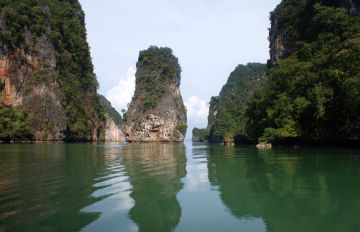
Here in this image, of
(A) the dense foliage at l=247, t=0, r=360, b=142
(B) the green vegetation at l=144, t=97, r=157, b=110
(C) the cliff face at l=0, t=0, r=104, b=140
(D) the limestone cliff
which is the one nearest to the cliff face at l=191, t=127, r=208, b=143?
(D) the limestone cliff

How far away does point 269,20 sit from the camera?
212 ft

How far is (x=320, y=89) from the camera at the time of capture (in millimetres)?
27812

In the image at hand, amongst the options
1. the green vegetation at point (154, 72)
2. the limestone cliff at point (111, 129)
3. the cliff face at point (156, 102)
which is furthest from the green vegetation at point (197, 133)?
the green vegetation at point (154, 72)

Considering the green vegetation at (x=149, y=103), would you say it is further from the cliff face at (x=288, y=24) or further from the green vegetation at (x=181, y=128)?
the cliff face at (x=288, y=24)

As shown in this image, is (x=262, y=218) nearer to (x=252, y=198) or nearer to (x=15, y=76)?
(x=252, y=198)

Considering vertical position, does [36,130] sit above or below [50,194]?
above

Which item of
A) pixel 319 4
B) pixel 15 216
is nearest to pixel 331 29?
pixel 319 4

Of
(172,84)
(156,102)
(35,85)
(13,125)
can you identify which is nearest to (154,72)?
(172,84)

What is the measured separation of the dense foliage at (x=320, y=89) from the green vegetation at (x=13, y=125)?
33.9 meters

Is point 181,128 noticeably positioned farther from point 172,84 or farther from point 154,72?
point 154,72

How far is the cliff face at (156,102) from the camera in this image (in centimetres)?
9694

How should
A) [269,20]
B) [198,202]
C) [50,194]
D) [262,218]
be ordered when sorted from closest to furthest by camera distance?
[262,218], [198,202], [50,194], [269,20]

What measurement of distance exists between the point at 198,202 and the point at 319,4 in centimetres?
4067

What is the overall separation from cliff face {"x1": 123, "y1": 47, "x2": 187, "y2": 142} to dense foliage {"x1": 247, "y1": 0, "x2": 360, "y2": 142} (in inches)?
2144
